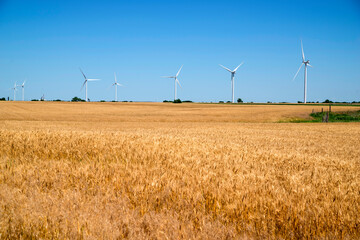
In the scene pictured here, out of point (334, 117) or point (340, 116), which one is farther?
point (340, 116)

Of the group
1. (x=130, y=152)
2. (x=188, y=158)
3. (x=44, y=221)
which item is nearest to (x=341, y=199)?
(x=188, y=158)

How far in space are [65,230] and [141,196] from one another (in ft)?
4.84

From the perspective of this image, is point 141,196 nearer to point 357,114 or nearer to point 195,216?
point 195,216

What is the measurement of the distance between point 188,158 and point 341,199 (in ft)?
12.6

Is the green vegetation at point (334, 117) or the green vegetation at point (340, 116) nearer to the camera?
the green vegetation at point (334, 117)

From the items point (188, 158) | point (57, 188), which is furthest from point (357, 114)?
point (57, 188)

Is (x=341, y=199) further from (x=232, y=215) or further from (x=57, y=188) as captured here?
(x=57, y=188)

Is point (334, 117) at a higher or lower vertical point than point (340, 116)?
lower

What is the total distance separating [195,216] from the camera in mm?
3764

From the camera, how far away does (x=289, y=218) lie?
3.66m

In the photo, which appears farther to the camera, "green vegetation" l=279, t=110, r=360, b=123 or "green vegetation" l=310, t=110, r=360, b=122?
"green vegetation" l=310, t=110, r=360, b=122

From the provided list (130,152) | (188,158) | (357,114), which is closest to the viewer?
(188,158)

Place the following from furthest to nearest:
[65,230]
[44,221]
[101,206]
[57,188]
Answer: [57,188], [101,206], [44,221], [65,230]

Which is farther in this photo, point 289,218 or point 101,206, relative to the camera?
point 101,206
